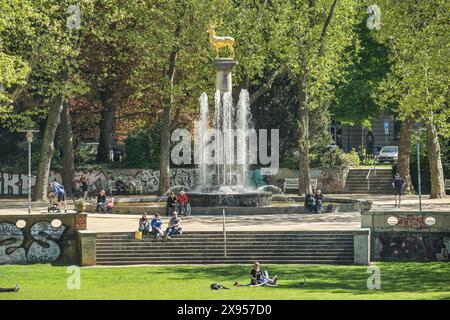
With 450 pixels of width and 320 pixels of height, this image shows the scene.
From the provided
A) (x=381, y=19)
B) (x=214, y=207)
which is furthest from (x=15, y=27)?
(x=381, y=19)

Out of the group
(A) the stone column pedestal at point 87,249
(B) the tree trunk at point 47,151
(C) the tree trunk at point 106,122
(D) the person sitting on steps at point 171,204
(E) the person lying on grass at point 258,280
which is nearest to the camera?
(E) the person lying on grass at point 258,280

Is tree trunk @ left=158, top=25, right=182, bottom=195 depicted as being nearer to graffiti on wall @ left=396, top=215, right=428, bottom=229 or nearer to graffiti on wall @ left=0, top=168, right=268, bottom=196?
graffiti on wall @ left=0, top=168, right=268, bottom=196

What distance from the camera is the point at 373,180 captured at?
80.8 meters

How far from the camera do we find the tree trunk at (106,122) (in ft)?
260

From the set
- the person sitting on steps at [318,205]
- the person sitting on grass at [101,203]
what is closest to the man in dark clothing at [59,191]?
the person sitting on grass at [101,203]

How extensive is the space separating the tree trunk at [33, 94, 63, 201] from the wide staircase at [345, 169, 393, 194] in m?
21.6

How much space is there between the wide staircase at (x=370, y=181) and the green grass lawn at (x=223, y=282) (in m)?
31.3

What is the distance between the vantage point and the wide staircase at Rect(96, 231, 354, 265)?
159 feet

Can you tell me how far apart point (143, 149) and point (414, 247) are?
34795 millimetres

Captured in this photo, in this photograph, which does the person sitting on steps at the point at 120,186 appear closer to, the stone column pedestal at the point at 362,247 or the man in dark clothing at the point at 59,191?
the man in dark clothing at the point at 59,191

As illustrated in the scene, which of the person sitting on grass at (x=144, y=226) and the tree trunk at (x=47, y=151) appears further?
the tree trunk at (x=47, y=151)

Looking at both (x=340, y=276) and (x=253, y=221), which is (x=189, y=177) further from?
(x=340, y=276)

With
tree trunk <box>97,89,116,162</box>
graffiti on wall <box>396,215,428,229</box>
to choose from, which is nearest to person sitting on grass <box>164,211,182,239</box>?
graffiti on wall <box>396,215,428,229</box>
